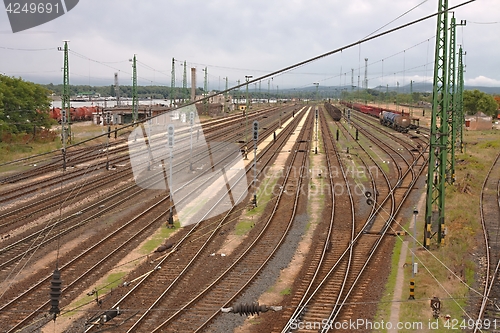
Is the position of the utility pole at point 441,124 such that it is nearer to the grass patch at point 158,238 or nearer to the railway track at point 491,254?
the railway track at point 491,254

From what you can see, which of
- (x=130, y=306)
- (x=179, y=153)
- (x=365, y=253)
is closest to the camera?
(x=130, y=306)

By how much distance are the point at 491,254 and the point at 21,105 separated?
39187 millimetres

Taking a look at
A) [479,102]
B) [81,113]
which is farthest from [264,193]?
[479,102]

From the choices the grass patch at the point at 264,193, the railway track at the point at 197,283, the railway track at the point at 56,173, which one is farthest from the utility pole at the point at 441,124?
the railway track at the point at 56,173

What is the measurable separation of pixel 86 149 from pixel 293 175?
57.8ft

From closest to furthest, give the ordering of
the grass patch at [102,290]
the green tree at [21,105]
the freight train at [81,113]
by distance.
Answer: the grass patch at [102,290] → the green tree at [21,105] → the freight train at [81,113]

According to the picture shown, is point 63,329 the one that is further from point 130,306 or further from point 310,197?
point 310,197

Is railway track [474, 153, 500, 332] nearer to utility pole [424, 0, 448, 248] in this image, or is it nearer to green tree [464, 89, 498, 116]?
utility pole [424, 0, 448, 248]

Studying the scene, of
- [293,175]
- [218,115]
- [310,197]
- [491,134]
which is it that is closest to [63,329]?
[310,197]

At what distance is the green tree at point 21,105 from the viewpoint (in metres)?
40.8

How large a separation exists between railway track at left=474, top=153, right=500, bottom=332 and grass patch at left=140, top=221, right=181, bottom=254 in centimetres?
974

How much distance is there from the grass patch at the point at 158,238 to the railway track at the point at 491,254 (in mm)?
9738

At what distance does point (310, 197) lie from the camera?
78.1ft

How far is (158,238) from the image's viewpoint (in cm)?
1738
